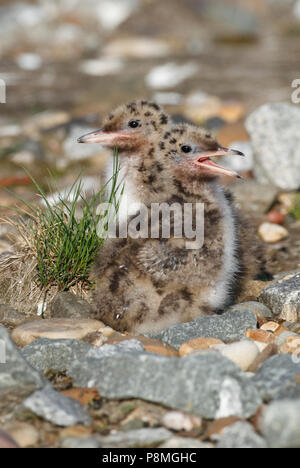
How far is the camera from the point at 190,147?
4.33m

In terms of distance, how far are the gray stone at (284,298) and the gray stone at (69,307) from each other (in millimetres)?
1156

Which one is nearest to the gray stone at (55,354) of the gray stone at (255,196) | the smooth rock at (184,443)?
the smooth rock at (184,443)

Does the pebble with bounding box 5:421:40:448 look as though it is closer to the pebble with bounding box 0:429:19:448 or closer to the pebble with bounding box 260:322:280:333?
the pebble with bounding box 0:429:19:448

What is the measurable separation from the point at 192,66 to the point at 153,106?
8.59 m

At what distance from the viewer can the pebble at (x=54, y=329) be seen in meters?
3.92

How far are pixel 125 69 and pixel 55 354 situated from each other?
9925 mm

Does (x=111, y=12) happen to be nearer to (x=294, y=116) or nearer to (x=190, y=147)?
(x=294, y=116)

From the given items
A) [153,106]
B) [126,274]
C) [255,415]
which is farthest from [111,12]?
[255,415]

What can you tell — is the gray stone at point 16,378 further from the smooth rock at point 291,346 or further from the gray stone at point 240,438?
the smooth rock at point 291,346

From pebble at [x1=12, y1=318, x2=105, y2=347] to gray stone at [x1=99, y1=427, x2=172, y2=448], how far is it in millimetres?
960

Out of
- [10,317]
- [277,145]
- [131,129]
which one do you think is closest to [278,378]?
[10,317]

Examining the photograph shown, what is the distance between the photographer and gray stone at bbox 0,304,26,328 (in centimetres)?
436
